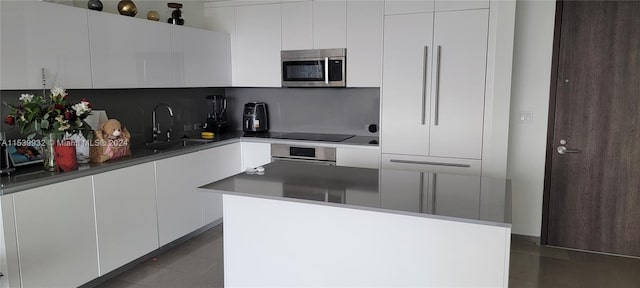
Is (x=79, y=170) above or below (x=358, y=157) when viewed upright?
above

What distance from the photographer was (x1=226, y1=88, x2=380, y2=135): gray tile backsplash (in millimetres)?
4434

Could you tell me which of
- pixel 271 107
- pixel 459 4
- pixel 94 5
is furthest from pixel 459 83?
pixel 94 5

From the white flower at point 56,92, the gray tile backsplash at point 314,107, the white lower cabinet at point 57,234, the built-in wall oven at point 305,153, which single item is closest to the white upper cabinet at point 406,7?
the gray tile backsplash at point 314,107

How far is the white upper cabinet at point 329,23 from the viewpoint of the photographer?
406cm

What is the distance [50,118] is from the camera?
2.67m

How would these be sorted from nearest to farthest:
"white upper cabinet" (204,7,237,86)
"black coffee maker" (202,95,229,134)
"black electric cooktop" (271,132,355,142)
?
"black electric cooktop" (271,132,355,142)
"white upper cabinet" (204,7,237,86)
"black coffee maker" (202,95,229,134)

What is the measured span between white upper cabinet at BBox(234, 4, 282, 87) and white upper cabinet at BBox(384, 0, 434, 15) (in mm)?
1103

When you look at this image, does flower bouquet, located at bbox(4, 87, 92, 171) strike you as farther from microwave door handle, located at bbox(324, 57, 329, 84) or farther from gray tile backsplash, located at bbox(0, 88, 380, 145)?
microwave door handle, located at bbox(324, 57, 329, 84)

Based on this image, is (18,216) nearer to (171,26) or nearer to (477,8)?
(171,26)

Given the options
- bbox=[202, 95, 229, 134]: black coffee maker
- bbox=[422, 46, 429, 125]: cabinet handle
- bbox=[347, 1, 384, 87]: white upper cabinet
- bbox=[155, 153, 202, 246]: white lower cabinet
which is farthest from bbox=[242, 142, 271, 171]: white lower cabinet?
bbox=[422, 46, 429, 125]: cabinet handle

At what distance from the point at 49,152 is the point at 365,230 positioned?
2000 mm

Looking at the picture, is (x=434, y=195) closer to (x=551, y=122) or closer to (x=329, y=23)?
(x=551, y=122)

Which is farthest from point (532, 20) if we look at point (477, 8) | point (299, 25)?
point (299, 25)

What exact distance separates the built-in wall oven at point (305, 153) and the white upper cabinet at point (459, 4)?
1519 mm
